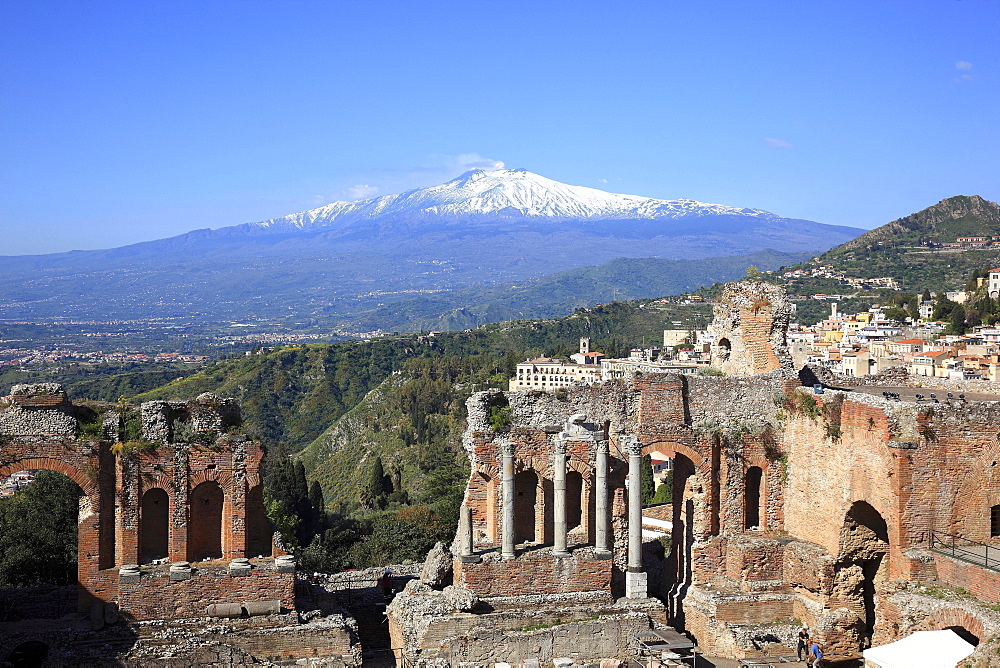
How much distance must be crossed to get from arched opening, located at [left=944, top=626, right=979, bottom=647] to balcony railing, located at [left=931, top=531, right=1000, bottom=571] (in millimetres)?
1445

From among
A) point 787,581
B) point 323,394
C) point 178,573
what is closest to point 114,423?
point 178,573

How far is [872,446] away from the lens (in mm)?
23828

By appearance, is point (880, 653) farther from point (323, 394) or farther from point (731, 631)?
point (323, 394)

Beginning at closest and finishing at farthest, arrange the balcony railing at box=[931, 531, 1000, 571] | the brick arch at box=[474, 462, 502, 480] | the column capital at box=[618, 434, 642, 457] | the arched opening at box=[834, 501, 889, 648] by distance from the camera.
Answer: the balcony railing at box=[931, 531, 1000, 571], the arched opening at box=[834, 501, 889, 648], the column capital at box=[618, 434, 642, 457], the brick arch at box=[474, 462, 502, 480]

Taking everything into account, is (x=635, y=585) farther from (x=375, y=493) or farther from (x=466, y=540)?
(x=375, y=493)

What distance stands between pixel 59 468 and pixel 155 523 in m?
2.93

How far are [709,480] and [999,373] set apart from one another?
44115mm

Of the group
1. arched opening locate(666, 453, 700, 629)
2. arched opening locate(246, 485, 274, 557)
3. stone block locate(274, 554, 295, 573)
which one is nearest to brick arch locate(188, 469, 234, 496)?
arched opening locate(246, 485, 274, 557)

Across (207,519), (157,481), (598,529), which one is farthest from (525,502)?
(157,481)

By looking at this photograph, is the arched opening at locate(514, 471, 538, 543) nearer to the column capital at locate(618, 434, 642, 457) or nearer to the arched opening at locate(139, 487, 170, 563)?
the column capital at locate(618, 434, 642, 457)

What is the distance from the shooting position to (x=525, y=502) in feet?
86.9

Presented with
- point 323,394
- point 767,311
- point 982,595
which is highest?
point 767,311

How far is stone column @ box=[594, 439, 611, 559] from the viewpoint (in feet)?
81.8

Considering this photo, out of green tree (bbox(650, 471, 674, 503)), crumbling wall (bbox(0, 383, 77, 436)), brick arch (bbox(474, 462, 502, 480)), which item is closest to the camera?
crumbling wall (bbox(0, 383, 77, 436))
